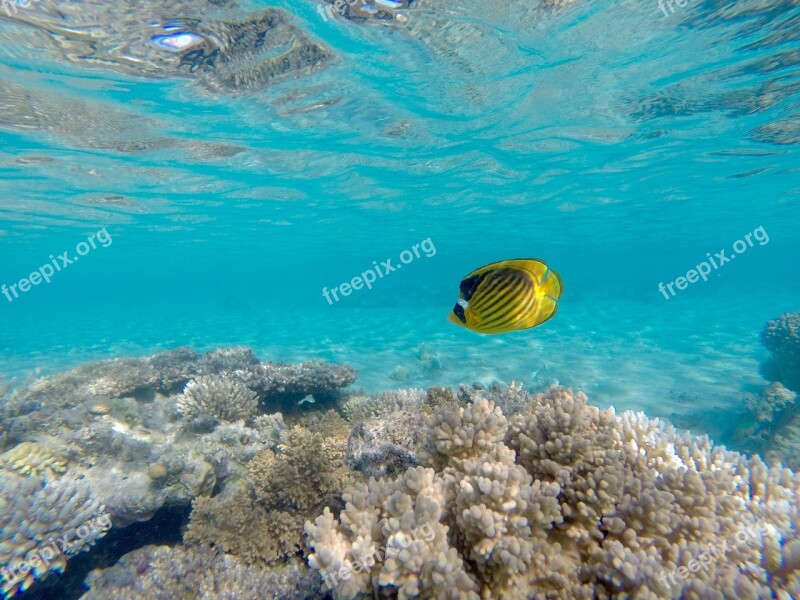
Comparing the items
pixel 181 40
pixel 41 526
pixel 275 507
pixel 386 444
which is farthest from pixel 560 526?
pixel 181 40

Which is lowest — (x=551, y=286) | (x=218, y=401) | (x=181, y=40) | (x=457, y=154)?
(x=218, y=401)

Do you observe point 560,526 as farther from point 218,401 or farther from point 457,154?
point 457,154

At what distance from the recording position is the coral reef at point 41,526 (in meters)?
3.86

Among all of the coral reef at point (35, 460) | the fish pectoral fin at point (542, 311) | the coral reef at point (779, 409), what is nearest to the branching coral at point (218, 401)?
the coral reef at point (35, 460)

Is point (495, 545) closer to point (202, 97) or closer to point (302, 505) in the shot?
point (302, 505)

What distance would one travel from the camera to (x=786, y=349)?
504 inches

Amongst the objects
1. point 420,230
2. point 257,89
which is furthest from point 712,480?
point 420,230

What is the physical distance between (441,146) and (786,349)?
1554 centimetres

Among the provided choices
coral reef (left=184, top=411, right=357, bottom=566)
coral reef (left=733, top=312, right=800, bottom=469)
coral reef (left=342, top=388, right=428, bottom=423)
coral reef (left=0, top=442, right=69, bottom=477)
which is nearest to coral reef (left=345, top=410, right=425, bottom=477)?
coral reef (left=184, top=411, right=357, bottom=566)

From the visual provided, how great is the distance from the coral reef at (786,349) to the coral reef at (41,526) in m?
17.9

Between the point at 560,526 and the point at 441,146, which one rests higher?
the point at 441,146

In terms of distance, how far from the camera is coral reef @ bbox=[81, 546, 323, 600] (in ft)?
11.6

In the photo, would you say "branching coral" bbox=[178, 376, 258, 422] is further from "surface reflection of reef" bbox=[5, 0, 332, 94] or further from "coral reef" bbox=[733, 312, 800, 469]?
"coral reef" bbox=[733, 312, 800, 469]

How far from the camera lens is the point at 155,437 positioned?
20.9 feet
